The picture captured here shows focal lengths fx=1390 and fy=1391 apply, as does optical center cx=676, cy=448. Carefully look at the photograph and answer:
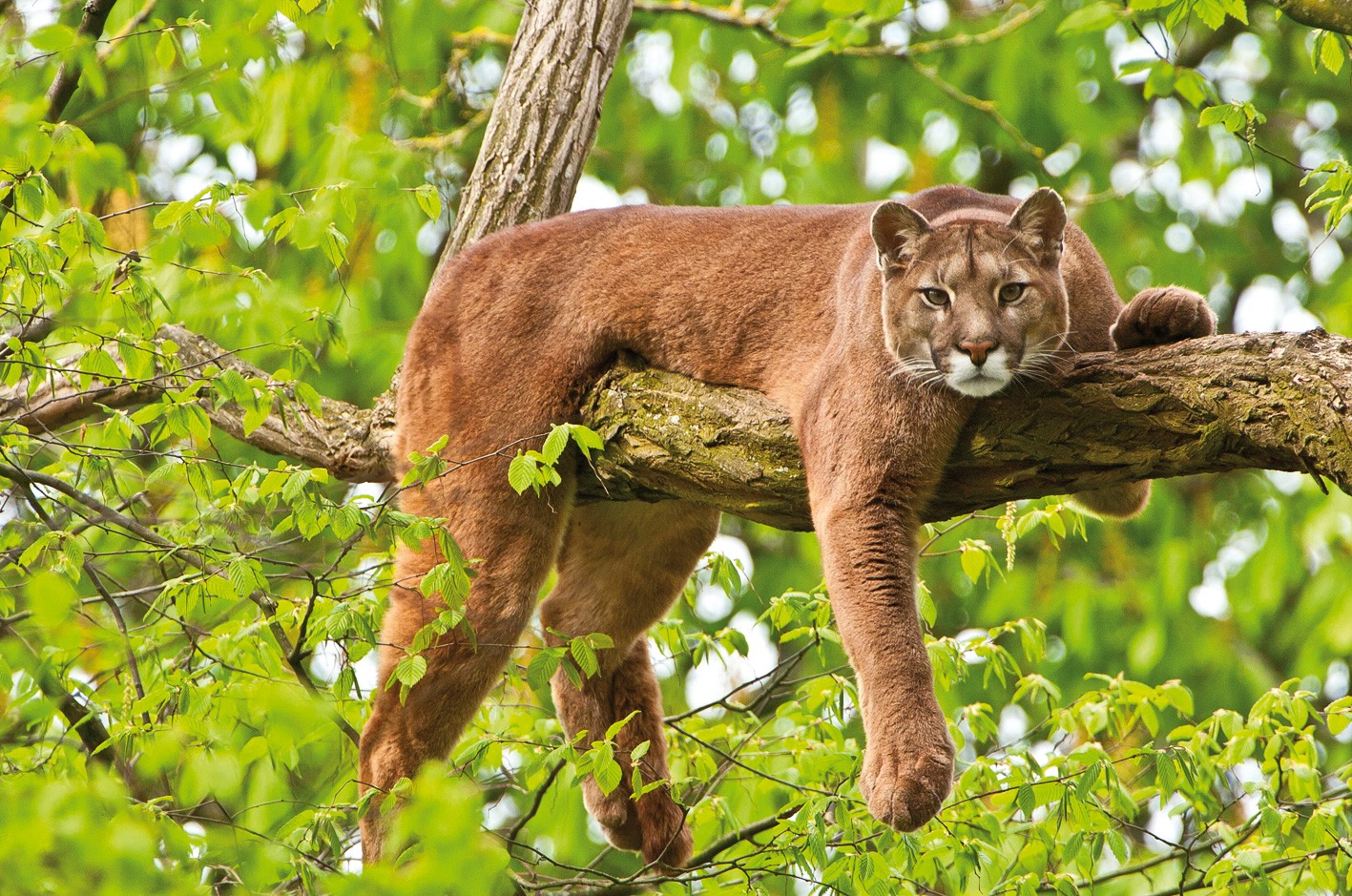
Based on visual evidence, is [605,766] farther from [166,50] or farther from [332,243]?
[166,50]

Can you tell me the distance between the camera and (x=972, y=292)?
4.64 m

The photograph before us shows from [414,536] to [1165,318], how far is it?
2.33m

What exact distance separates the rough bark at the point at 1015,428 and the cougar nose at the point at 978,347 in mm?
151

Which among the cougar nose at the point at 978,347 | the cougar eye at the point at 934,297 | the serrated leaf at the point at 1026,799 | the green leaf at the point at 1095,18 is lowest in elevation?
the serrated leaf at the point at 1026,799

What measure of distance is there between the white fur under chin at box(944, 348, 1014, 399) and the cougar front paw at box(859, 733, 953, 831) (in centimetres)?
108

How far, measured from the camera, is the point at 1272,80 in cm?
1160

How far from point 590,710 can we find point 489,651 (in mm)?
760

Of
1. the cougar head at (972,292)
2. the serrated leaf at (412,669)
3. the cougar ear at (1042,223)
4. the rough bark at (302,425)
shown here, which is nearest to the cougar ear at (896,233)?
the cougar head at (972,292)

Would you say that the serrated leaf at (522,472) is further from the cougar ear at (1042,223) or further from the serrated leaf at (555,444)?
the cougar ear at (1042,223)

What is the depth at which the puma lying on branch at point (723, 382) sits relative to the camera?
4.46 meters

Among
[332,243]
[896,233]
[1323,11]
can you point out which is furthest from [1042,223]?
[332,243]

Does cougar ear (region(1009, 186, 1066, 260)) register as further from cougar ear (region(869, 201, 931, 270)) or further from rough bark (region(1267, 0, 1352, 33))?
rough bark (region(1267, 0, 1352, 33))

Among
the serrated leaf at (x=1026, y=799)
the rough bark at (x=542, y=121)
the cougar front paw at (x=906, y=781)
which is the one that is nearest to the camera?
the cougar front paw at (x=906, y=781)

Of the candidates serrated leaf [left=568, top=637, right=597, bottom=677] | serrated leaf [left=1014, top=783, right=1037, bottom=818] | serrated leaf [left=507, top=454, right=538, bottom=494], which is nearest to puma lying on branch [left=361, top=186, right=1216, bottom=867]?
serrated leaf [left=568, top=637, right=597, bottom=677]
